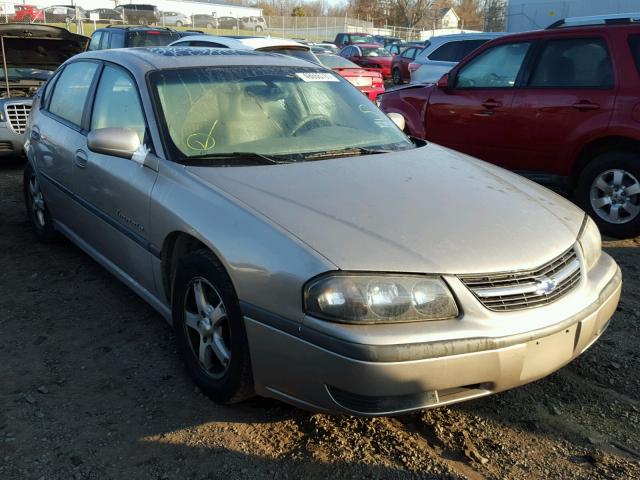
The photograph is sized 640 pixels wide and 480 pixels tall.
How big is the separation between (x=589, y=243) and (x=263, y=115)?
187 centimetres

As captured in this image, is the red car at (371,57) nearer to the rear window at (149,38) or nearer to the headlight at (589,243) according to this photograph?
the rear window at (149,38)

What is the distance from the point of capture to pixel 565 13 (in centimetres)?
3475

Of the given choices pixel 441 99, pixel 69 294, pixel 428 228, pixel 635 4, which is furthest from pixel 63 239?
pixel 635 4

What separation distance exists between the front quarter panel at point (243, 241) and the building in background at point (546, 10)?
3420 centimetres

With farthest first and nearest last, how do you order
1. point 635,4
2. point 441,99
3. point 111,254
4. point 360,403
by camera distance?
point 635,4 < point 441,99 < point 111,254 < point 360,403

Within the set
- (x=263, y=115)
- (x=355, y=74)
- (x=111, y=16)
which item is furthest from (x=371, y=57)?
(x=111, y=16)

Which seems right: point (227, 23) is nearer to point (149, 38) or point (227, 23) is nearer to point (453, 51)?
point (149, 38)

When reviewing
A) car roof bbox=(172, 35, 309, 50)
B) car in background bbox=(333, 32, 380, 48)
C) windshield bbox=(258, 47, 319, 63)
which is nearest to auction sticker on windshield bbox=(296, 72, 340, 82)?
car roof bbox=(172, 35, 309, 50)

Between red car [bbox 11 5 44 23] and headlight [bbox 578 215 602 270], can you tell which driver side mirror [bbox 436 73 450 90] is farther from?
red car [bbox 11 5 44 23]

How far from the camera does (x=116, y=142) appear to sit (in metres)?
3.34

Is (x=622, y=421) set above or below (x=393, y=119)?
below

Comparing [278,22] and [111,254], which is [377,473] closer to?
[111,254]

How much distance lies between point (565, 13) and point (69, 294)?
36.2m

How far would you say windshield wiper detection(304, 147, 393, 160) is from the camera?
344cm
